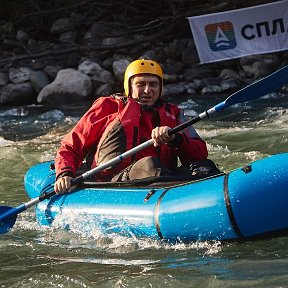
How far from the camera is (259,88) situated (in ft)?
14.4

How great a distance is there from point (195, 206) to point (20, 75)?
9516 mm

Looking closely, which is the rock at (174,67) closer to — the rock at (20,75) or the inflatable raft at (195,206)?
the rock at (20,75)

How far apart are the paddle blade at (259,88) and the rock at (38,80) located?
8302mm

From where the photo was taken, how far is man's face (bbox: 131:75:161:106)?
4641 millimetres

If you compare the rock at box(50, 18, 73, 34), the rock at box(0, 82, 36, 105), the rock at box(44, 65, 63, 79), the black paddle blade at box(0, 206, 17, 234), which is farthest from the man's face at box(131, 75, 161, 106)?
the rock at box(50, 18, 73, 34)

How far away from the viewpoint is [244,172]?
3.63m

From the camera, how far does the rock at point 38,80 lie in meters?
12.3

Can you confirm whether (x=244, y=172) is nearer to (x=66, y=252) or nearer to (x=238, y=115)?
(x=66, y=252)

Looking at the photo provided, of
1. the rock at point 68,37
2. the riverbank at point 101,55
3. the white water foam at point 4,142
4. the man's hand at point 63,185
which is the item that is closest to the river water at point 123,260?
the man's hand at point 63,185

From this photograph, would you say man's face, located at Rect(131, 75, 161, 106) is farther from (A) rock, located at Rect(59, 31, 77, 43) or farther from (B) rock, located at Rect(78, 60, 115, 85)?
(A) rock, located at Rect(59, 31, 77, 43)

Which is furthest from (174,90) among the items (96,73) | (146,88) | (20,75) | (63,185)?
(63,185)

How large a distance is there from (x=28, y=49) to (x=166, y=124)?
10.2 m

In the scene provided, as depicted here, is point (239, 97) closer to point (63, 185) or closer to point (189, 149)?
point (189, 149)

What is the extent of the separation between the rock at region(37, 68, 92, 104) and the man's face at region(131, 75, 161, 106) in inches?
278
